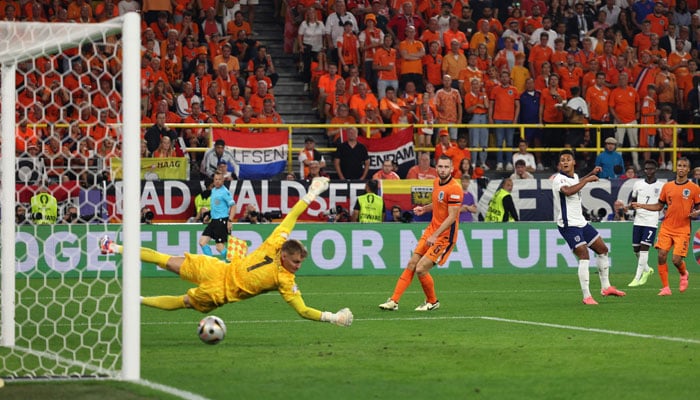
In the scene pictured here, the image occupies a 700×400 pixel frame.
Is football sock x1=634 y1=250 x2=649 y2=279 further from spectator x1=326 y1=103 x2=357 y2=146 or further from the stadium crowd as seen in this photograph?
spectator x1=326 y1=103 x2=357 y2=146

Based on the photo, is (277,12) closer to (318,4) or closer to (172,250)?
(318,4)

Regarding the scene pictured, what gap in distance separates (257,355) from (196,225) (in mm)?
11907

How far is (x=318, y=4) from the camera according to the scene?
89.4 ft

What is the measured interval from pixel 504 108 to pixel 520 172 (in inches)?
84.7

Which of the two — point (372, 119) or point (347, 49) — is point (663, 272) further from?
point (347, 49)

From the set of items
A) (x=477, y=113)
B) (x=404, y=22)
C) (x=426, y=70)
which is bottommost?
(x=477, y=113)

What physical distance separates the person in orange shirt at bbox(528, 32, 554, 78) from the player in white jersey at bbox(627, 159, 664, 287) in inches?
309

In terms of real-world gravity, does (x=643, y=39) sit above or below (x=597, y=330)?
above

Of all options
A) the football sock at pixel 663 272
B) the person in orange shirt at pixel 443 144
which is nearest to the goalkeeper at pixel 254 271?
the football sock at pixel 663 272

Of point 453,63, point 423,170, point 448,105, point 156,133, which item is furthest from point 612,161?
point 156,133

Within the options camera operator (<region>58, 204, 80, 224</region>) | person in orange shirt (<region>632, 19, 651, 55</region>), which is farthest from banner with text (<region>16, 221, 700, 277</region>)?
person in orange shirt (<region>632, 19, 651, 55</region>)

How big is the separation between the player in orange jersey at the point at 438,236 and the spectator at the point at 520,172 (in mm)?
9490

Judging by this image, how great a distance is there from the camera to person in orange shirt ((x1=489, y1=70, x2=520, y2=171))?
84.8 ft

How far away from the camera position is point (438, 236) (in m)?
14.7
